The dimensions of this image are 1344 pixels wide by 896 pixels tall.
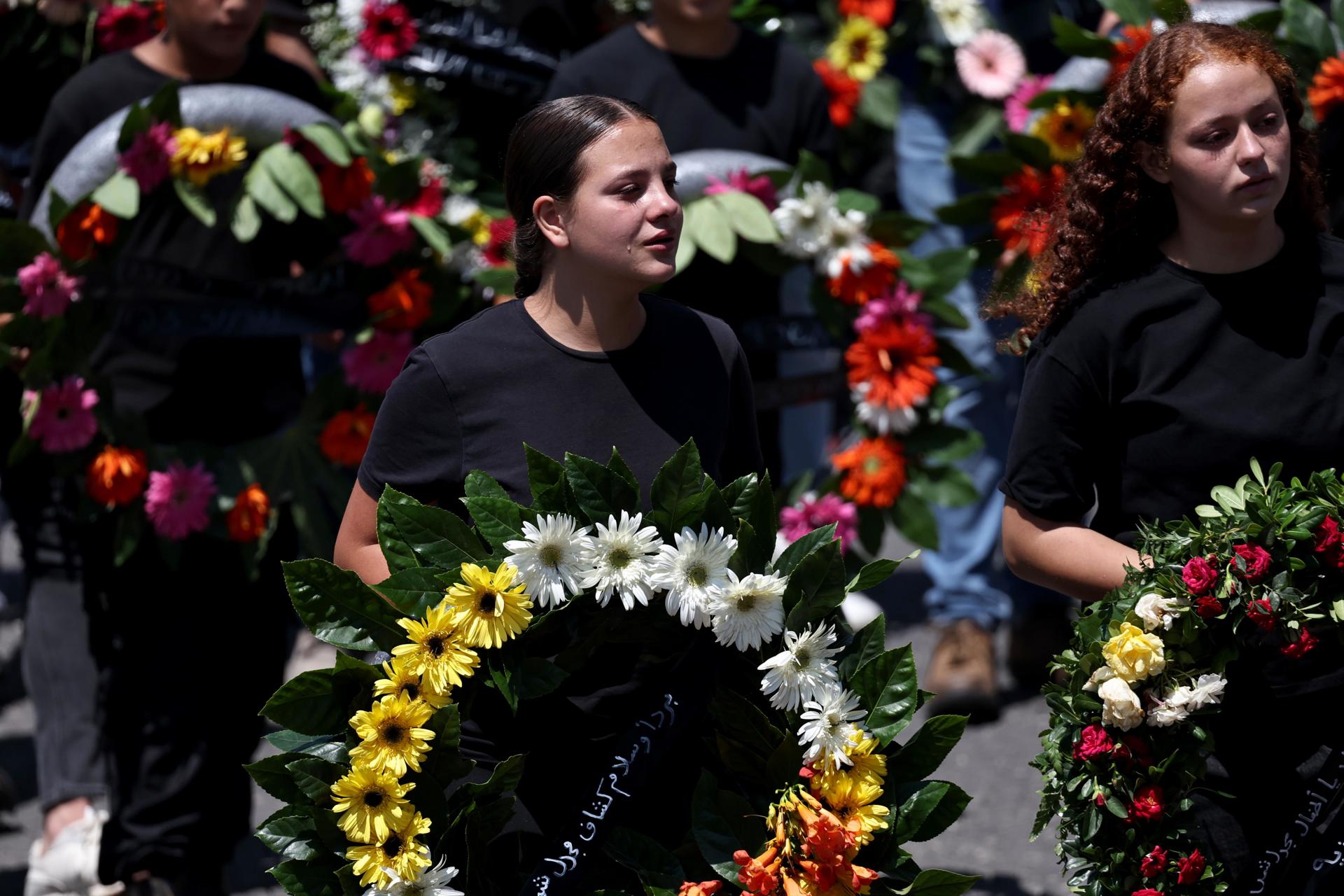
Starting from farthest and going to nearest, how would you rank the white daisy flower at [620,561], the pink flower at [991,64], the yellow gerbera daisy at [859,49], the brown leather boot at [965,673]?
the yellow gerbera daisy at [859,49], the pink flower at [991,64], the brown leather boot at [965,673], the white daisy flower at [620,561]

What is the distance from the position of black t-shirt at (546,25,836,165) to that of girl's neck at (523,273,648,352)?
5.25 ft

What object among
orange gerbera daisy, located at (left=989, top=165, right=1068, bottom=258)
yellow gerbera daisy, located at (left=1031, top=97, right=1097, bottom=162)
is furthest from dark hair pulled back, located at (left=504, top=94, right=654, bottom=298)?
yellow gerbera daisy, located at (left=1031, top=97, right=1097, bottom=162)

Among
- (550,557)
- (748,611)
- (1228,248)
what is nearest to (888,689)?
(748,611)

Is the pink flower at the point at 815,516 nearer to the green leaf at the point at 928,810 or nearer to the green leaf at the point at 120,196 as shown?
the green leaf at the point at 120,196

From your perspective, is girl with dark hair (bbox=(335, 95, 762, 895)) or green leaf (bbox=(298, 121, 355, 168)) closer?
girl with dark hair (bbox=(335, 95, 762, 895))

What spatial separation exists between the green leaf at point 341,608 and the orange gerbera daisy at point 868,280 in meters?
2.00

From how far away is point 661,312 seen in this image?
8.59 feet

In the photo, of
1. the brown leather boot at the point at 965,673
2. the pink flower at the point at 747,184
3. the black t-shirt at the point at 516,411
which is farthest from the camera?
the brown leather boot at the point at 965,673

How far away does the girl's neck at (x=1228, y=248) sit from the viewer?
2586mm

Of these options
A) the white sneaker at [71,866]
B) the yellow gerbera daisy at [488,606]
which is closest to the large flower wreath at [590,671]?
the yellow gerbera daisy at [488,606]

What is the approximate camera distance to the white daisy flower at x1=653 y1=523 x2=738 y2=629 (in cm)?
228

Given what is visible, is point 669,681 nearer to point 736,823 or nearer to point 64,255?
point 736,823

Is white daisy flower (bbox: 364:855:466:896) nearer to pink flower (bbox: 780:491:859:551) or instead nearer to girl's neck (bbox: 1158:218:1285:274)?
girl's neck (bbox: 1158:218:1285:274)

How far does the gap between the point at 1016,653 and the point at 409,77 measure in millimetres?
2374
